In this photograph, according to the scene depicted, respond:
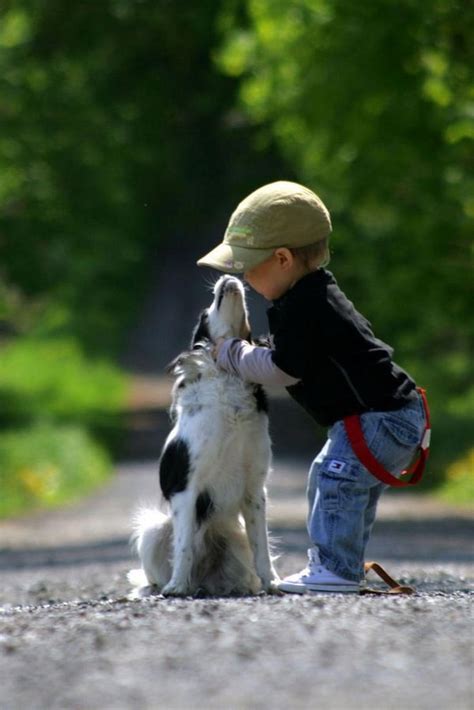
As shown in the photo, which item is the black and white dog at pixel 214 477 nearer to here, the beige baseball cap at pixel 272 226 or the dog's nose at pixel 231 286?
the dog's nose at pixel 231 286

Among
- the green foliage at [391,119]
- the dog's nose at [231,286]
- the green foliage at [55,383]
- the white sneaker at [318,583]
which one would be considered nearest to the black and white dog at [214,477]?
the dog's nose at [231,286]

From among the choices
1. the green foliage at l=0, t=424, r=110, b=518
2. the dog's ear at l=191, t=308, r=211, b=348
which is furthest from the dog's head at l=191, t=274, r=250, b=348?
the green foliage at l=0, t=424, r=110, b=518

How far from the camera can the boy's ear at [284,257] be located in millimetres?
6731

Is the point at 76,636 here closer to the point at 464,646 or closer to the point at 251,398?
the point at 464,646

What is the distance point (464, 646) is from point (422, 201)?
1339 centimetres

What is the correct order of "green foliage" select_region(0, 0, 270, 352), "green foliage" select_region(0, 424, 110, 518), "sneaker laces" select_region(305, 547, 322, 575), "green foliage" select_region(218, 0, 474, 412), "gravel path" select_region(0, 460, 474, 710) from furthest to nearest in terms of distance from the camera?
"green foliage" select_region(0, 0, 270, 352) < "green foliage" select_region(0, 424, 110, 518) < "green foliage" select_region(218, 0, 474, 412) < "sneaker laces" select_region(305, 547, 322, 575) < "gravel path" select_region(0, 460, 474, 710)

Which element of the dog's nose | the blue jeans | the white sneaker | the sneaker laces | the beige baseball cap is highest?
the beige baseball cap

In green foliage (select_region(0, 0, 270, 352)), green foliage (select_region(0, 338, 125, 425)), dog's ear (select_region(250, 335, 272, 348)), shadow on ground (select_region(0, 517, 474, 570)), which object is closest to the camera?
dog's ear (select_region(250, 335, 272, 348))

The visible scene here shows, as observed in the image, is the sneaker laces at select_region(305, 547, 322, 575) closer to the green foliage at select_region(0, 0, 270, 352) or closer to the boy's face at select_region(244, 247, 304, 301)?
the boy's face at select_region(244, 247, 304, 301)

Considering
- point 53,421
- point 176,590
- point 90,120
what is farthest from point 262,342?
point 53,421

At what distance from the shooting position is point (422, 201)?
1789cm

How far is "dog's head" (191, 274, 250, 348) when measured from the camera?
6.77 meters

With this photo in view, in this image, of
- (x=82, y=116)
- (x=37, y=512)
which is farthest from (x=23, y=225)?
(x=37, y=512)

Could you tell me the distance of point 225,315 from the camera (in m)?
6.86
